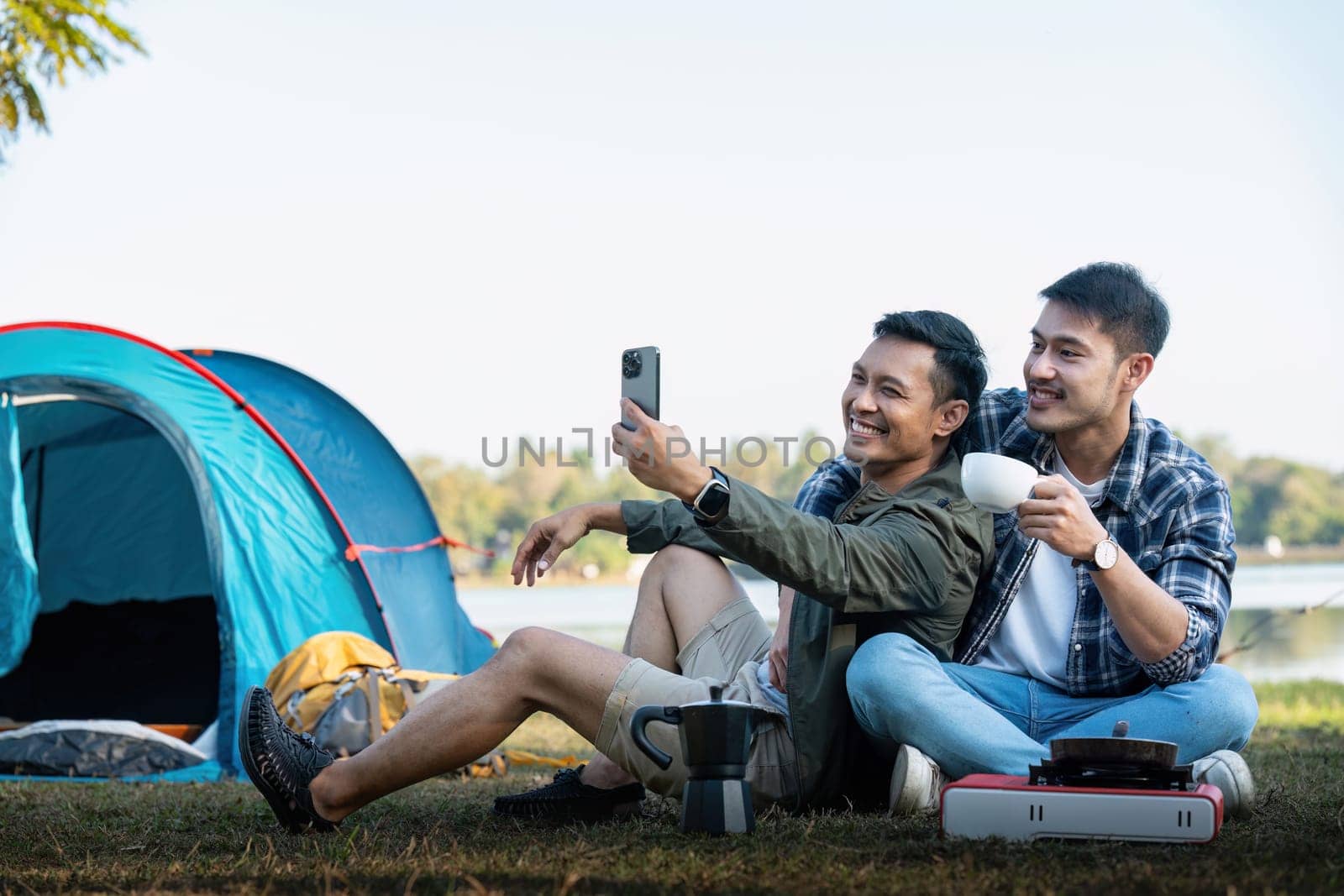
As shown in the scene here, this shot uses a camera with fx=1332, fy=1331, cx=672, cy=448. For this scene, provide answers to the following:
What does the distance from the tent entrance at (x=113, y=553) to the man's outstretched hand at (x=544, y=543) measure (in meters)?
3.86

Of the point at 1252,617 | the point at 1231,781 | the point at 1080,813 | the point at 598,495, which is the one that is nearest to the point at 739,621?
the point at 1080,813

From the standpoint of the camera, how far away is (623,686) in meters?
2.67

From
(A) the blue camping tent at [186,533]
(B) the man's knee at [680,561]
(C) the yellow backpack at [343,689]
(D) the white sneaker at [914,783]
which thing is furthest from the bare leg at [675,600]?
(A) the blue camping tent at [186,533]

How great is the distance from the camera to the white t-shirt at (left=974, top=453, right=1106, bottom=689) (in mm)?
3047

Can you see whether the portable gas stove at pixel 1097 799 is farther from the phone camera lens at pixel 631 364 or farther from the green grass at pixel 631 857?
the phone camera lens at pixel 631 364

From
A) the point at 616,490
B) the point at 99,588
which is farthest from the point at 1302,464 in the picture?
the point at 99,588

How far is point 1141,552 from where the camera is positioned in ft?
9.82

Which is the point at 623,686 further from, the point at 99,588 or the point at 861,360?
the point at 99,588

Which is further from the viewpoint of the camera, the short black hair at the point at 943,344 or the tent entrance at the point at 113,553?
the tent entrance at the point at 113,553

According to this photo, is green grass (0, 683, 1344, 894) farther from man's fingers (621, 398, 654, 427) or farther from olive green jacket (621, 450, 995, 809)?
man's fingers (621, 398, 654, 427)

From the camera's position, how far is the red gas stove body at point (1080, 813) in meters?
2.36

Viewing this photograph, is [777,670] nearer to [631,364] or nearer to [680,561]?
[680,561]

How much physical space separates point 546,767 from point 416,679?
59cm

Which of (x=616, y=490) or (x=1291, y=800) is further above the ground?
(x=1291, y=800)
